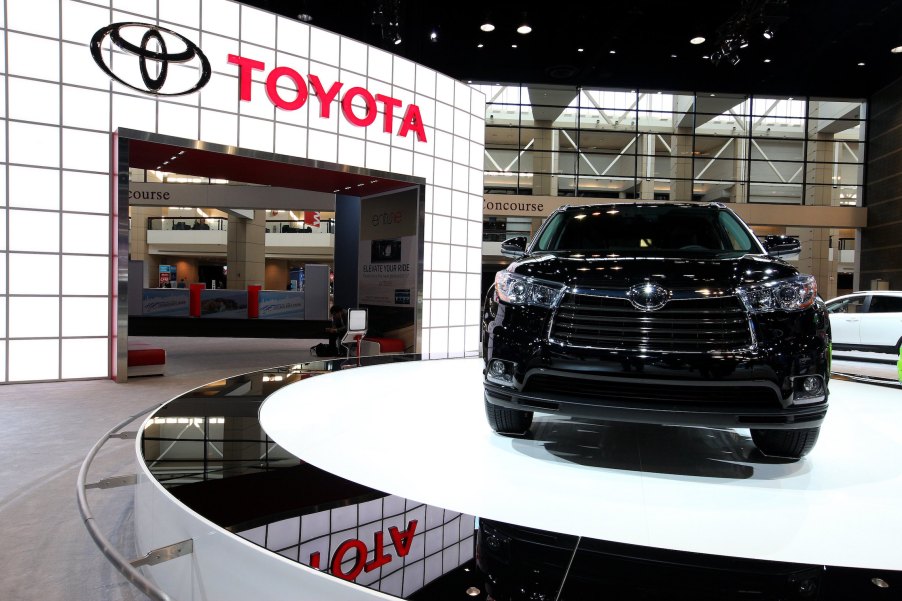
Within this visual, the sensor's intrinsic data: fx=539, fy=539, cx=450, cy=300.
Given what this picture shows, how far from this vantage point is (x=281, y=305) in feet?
54.4

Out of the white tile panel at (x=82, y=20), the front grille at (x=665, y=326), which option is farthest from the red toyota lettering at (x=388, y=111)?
the front grille at (x=665, y=326)

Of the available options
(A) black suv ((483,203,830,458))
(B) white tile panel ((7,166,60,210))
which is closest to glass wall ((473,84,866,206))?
(B) white tile panel ((7,166,60,210))

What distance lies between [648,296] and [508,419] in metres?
0.98

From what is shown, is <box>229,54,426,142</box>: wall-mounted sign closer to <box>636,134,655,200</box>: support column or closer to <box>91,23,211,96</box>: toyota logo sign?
<box>91,23,211,96</box>: toyota logo sign

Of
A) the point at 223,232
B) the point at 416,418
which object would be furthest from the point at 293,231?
the point at 416,418

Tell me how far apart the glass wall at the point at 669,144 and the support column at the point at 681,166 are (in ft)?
0.15

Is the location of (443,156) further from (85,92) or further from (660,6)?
(660,6)

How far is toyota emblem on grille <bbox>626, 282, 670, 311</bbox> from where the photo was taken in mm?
2215

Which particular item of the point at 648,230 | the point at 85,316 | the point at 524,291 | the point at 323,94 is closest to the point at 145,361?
the point at 85,316

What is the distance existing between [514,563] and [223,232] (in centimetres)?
3531

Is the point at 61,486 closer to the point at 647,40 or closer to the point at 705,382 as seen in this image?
the point at 705,382

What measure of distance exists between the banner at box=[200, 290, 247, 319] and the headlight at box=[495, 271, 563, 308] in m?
15.1

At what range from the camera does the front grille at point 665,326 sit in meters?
2.16

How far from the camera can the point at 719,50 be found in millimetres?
13047
